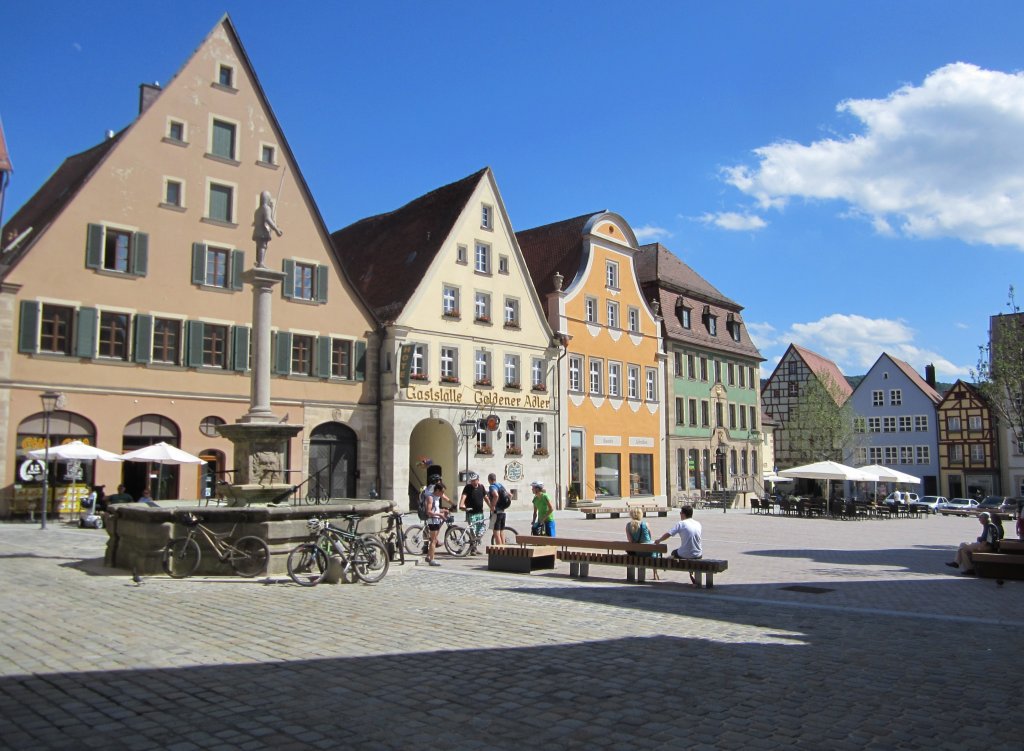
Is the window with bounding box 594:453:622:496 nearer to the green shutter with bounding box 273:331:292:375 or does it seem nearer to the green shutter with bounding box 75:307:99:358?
the green shutter with bounding box 273:331:292:375

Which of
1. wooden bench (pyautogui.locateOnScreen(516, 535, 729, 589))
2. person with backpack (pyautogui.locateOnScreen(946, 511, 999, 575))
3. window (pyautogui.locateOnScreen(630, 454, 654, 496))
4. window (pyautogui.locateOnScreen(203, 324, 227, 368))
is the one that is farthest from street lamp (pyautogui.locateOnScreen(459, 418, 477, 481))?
person with backpack (pyautogui.locateOnScreen(946, 511, 999, 575))

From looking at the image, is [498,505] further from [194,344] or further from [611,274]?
[611,274]

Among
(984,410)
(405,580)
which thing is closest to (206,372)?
(405,580)

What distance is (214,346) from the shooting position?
2922 cm

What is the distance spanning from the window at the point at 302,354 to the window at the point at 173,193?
5.90 meters

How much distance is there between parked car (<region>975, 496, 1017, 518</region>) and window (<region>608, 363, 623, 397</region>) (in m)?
19.7

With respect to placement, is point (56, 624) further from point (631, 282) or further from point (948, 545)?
point (631, 282)

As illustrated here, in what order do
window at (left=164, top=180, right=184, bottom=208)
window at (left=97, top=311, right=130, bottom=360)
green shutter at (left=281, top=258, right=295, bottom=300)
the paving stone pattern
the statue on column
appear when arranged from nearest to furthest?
the paving stone pattern < the statue on column < window at (left=97, top=311, right=130, bottom=360) < window at (left=164, top=180, right=184, bottom=208) < green shutter at (left=281, top=258, right=295, bottom=300)

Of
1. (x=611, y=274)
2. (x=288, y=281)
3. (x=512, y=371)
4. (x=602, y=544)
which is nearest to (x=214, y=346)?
→ (x=288, y=281)

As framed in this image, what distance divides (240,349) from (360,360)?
4.97 m

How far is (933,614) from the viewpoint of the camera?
1134 centimetres

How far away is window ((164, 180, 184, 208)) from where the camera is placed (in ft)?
94.3

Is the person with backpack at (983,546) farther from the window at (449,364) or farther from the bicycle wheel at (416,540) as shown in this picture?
the window at (449,364)

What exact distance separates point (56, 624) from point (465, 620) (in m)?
4.23
